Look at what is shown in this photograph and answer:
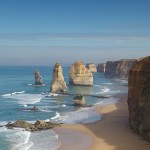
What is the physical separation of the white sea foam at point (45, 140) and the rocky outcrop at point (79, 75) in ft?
216

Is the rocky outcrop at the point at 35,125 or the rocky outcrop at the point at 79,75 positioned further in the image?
the rocky outcrop at the point at 79,75

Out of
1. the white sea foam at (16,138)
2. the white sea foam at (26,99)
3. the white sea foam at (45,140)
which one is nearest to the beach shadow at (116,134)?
the white sea foam at (45,140)

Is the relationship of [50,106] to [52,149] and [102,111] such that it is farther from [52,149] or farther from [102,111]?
[52,149]

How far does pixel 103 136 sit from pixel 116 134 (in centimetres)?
148

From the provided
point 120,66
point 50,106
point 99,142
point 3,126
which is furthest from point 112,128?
point 120,66

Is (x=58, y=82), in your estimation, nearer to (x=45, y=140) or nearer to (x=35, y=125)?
(x=35, y=125)

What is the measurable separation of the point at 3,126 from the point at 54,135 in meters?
8.15

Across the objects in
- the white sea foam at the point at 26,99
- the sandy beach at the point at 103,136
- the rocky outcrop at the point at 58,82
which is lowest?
the sandy beach at the point at 103,136

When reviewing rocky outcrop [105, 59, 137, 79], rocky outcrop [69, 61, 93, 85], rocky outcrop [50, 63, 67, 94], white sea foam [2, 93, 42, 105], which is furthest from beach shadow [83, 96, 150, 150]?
rocky outcrop [105, 59, 137, 79]

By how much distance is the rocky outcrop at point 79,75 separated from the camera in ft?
355

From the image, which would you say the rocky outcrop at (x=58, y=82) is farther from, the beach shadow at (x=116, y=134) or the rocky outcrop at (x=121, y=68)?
the rocky outcrop at (x=121, y=68)

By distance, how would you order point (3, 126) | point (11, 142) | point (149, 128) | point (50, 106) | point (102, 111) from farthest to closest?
point (50, 106) → point (102, 111) → point (3, 126) → point (11, 142) → point (149, 128)

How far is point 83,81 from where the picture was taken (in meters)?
111

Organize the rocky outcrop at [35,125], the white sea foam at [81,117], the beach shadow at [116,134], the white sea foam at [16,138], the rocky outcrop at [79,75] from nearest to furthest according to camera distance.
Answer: the beach shadow at [116,134] < the white sea foam at [16,138] < the rocky outcrop at [35,125] < the white sea foam at [81,117] < the rocky outcrop at [79,75]
